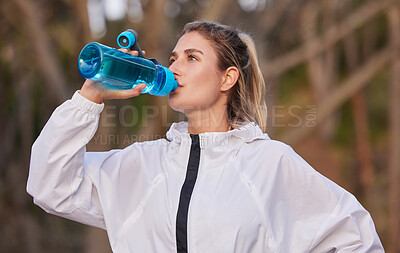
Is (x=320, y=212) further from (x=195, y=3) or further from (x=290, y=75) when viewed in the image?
(x=290, y=75)

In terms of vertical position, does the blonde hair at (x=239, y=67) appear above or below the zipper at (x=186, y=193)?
above

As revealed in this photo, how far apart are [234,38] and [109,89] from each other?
0.59m

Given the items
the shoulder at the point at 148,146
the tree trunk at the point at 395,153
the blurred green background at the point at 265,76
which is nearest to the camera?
the shoulder at the point at 148,146

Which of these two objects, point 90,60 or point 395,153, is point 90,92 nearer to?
point 90,60

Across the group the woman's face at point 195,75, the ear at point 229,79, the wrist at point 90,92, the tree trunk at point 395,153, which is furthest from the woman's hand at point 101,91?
the tree trunk at point 395,153

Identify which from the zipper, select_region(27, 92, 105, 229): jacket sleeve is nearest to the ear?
the zipper

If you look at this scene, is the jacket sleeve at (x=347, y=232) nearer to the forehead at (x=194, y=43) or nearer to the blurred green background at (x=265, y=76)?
the forehead at (x=194, y=43)

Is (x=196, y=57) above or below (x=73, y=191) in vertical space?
above

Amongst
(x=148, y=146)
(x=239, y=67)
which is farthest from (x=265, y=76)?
(x=148, y=146)

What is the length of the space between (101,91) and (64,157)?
0.21 m

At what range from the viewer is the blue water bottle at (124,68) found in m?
1.36

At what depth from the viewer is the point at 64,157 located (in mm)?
1376

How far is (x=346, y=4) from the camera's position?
4.61 metres

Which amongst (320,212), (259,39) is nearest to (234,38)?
(320,212)
